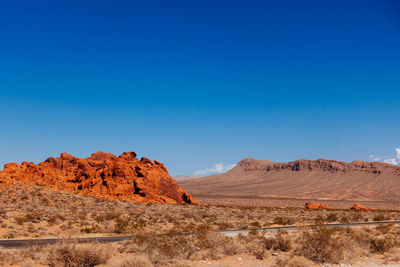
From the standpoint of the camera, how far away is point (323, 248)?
41.1ft

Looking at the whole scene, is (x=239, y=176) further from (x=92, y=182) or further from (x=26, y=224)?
(x=26, y=224)

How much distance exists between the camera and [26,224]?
23547mm

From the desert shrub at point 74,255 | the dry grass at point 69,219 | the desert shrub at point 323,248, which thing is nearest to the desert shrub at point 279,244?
the desert shrub at point 323,248

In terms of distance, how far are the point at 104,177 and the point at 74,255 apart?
4306cm

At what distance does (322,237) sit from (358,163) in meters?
173

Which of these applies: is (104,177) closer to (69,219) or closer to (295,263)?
(69,219)

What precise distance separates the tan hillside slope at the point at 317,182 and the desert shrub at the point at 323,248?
102773mm

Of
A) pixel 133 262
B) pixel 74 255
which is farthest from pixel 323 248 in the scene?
pixel 74 255

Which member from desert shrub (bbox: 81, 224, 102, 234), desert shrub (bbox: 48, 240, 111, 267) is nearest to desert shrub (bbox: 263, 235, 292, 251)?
desert shrub (bbox: 48, 240, 111, 267)

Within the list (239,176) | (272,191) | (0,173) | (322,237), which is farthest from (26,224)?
(239,176)

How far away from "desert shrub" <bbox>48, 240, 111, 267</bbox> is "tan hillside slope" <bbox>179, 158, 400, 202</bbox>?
10479cm

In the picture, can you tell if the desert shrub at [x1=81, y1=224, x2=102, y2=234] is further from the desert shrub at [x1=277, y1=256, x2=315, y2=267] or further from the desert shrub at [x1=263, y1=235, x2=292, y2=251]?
the desert shrub at [x1=277, y1=256, x2=315, y2=267]

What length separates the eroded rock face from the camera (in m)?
48.0

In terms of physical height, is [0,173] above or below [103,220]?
above
